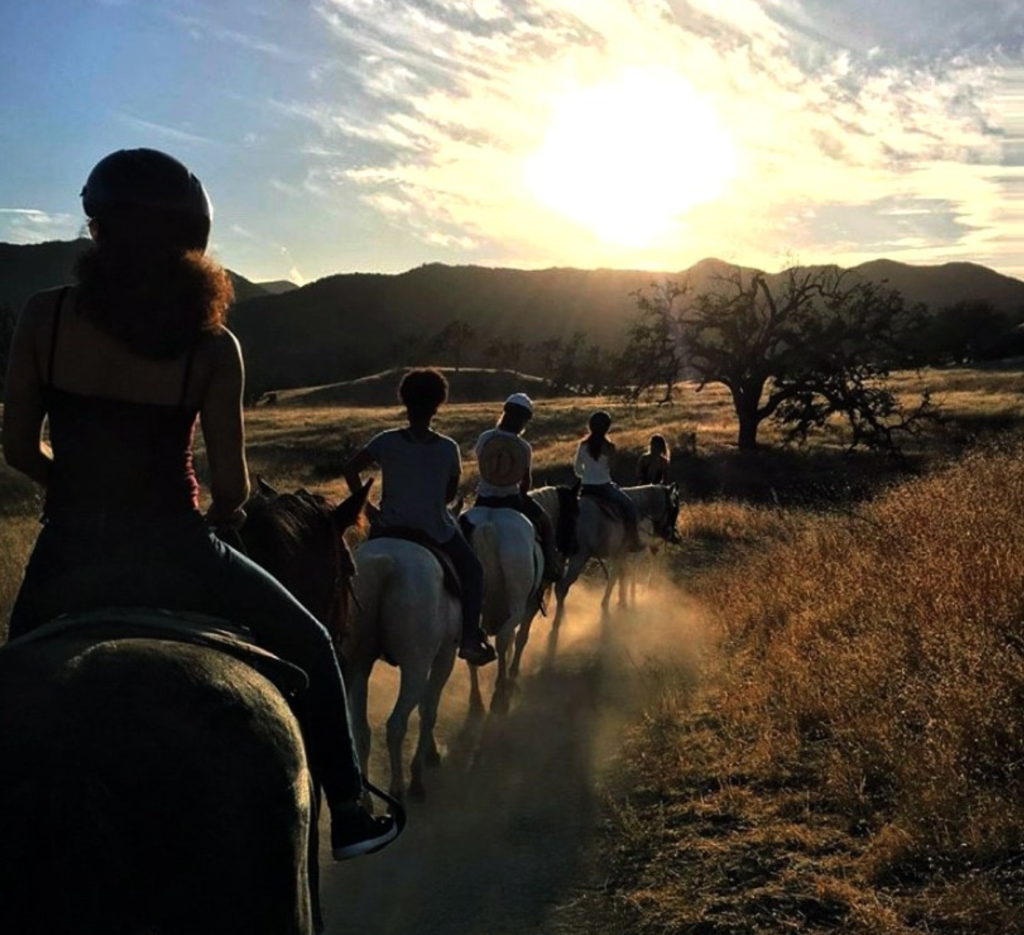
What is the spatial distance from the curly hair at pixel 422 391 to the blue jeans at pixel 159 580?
12.8ft

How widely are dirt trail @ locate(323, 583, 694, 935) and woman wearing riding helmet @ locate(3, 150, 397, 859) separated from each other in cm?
328

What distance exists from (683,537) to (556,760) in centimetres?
1227

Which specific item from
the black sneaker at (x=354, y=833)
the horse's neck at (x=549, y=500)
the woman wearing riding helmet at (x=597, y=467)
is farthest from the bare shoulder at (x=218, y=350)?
the woman wearing riding helmet at (x=597, y=467)

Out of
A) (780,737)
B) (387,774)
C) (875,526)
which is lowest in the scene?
(387,774)

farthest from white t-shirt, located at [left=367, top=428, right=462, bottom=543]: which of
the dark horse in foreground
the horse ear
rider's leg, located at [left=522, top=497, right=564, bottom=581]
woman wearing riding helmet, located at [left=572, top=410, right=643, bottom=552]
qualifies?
woman wearing riding helmet, located at [left=572, top=410, right=643, bottom=552]

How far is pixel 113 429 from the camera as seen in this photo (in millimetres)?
2982

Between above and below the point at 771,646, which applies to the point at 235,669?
above

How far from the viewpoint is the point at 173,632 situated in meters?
2.82

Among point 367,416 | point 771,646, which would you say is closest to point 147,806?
point 771,646

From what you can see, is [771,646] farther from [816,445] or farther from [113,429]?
[816,445]

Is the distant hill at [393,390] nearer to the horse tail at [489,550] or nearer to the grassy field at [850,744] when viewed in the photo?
the grassy field at [850,744]

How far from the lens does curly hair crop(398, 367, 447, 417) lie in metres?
7.13

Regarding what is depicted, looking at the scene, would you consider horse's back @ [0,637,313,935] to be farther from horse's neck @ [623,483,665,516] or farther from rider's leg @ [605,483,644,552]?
horse's neck @ [623,483,665,516]

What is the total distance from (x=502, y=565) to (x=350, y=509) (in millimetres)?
3610
